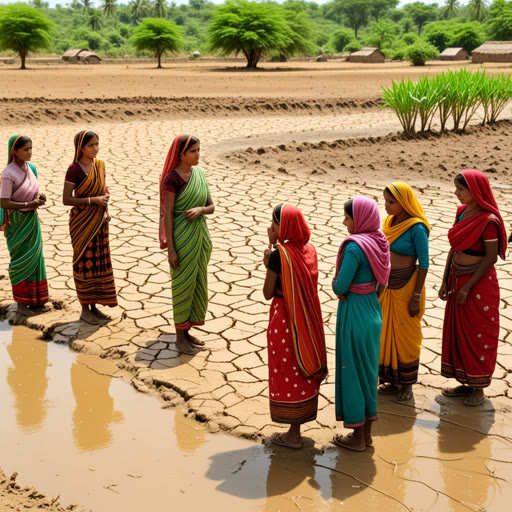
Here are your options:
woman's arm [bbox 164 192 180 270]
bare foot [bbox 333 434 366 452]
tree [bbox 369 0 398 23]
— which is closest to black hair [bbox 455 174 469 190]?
bare foot [bbox 333 434 366 452]

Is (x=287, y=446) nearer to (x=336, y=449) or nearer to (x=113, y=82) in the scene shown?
(x=336, y=449)

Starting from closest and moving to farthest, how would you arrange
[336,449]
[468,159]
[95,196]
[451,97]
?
[336,449]
[95,196]
[468,159]
[451,97]

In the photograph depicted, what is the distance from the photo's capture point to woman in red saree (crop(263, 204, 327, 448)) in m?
3.48

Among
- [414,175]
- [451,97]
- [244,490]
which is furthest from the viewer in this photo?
[451,97]

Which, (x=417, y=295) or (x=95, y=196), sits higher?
(x=95, y=196)

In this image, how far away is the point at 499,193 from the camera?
9766 mm

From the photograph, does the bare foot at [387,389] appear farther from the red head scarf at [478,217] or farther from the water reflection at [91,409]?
the water reflection at [91,409]

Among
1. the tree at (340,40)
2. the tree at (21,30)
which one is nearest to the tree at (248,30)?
the tree at (21,30)

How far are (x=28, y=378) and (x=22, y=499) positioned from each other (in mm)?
1512

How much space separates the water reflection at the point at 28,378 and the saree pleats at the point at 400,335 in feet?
7.45

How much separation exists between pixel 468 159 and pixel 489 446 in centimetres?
918

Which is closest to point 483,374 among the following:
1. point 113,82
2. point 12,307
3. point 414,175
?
point 12,307

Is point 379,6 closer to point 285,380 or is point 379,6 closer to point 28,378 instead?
point 28,378

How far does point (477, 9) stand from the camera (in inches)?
3511
